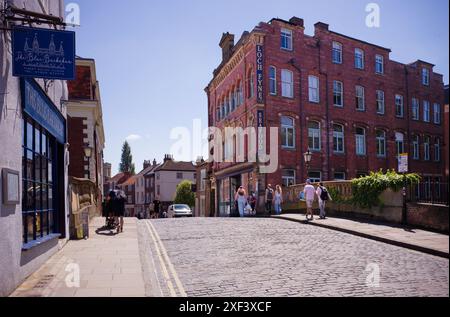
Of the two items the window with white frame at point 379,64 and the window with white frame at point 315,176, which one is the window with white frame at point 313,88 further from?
the window with white frame at point 379,64

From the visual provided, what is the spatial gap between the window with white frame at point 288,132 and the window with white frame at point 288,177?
169cm

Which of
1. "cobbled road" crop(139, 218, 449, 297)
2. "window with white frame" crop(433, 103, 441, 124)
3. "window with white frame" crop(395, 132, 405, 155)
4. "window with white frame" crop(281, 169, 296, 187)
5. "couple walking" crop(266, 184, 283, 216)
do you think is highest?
"window with white frame" crop(433, 103, 441, 124)

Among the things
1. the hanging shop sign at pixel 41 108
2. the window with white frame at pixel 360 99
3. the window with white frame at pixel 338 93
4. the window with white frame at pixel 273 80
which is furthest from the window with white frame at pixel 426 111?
the hanging shop sign at pixel 41 108

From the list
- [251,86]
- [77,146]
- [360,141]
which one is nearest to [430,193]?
[251,86]

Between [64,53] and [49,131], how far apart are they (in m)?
2.78

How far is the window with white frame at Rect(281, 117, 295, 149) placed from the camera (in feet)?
93.7

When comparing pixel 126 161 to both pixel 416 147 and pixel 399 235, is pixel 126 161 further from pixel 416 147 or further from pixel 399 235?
pixel 399 235

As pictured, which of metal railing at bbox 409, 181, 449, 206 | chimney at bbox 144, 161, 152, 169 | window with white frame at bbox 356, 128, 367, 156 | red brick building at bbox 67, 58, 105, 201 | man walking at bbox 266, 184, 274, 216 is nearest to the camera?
metal railing at bbox 409, 181, 449, 206

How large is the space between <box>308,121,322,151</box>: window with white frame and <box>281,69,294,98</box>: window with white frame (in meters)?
2.75

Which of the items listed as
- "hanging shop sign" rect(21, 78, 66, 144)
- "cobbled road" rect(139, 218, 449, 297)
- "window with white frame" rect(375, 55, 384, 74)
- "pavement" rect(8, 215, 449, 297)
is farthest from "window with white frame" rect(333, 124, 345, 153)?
"hanging shop sign" rect(21, 78, 66, 144)

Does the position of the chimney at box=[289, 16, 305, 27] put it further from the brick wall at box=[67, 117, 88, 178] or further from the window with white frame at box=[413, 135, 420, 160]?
the brick wall at box=[67, 117, 88, 178]

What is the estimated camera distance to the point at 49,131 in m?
10.3
